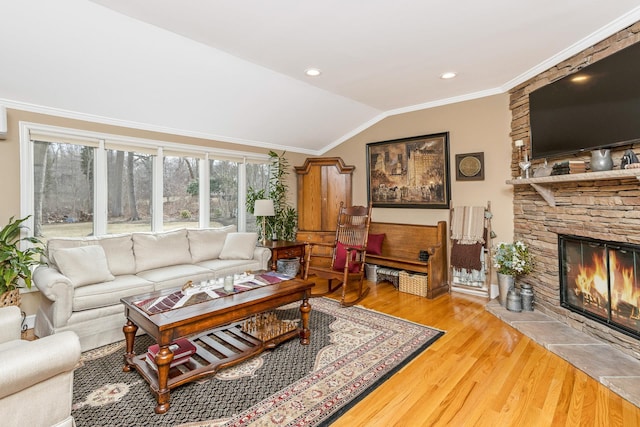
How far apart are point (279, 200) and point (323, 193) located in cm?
79

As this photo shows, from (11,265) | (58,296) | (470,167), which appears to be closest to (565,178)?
(470,167)

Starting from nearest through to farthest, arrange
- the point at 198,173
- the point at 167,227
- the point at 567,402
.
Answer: the point at 567,402 < the point at 167,227 < the point at 198,173

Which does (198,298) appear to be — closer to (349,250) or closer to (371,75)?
(349,250)

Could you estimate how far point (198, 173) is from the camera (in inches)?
184

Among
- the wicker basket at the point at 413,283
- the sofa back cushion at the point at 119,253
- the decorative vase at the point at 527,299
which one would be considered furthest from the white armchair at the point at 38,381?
the decorative vase at the point at 527,299

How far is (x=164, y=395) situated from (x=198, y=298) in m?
Answer: 0.71

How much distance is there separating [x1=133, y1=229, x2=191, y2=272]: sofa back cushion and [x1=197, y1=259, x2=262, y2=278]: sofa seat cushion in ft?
0.91

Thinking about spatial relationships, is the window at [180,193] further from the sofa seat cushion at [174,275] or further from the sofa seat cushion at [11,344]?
the sofa seat cushion at [11,344]

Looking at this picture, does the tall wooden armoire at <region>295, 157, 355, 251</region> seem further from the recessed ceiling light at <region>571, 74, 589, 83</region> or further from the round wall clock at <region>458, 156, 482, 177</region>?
the recessed ceiling light at <region>571, 74, 589, 83</region>

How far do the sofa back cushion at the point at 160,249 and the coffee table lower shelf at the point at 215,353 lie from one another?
134cm

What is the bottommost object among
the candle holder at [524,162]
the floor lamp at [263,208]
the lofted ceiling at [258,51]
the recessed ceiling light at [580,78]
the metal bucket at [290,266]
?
the metal bucket at [290,266]

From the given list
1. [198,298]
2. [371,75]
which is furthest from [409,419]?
[371,75]

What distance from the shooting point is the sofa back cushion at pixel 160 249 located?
3.67 metres

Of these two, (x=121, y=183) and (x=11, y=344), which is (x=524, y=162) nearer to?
(x=11, y=344)
